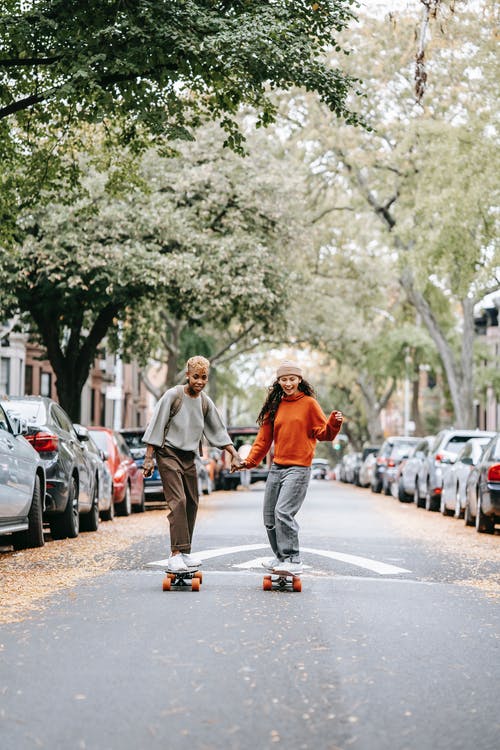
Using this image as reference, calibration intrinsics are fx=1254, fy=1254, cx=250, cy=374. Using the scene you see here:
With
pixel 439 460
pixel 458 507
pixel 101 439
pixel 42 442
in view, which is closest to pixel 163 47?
pixel 42 442

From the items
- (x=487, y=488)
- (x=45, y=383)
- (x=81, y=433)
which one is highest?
(x=45, y=383)

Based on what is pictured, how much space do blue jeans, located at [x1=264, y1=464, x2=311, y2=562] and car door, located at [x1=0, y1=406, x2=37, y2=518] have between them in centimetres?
277

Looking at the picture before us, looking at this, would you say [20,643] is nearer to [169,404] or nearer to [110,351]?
[169,404]

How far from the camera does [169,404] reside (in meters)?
9.91

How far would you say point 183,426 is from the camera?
9961mm

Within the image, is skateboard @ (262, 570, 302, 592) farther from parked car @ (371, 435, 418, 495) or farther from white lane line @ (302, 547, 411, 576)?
parked car @ (371, 435, 418, 495)

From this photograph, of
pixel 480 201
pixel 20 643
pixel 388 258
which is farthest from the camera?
pixel 388 258

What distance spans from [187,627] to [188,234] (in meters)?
21.4

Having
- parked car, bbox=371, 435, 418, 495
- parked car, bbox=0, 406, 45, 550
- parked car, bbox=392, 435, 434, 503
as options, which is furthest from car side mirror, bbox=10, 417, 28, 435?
parked car, bbox=371, 435, 418, 495

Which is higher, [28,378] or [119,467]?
[28,378]

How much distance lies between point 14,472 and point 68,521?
9.64ft

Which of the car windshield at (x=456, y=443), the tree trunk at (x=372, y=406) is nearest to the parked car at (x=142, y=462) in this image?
the car windshield at (x=456, y=443)

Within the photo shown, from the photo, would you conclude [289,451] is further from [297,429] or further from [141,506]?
[141,506]

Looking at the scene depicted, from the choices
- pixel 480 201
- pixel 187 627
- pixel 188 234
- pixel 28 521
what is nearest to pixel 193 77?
pixel 28 521
